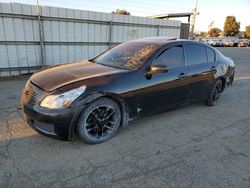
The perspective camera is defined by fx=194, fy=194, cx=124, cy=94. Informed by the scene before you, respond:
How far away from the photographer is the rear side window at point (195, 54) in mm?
A: 4016

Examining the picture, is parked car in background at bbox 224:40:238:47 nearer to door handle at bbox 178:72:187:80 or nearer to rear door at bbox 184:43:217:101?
rear door at bbox 184:43:217:101

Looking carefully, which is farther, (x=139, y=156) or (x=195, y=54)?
(x=195, y=54)

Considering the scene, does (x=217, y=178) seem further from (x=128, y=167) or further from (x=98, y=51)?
(x=98, y=51)

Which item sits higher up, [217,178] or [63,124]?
[63,124]

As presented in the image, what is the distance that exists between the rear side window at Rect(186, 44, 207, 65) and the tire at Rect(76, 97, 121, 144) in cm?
201

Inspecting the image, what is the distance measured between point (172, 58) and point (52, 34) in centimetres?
533

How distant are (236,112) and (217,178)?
2722mm

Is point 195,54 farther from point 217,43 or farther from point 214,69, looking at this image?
point 217,43

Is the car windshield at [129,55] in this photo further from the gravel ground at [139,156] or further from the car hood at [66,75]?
the gravel ground at [139,156]

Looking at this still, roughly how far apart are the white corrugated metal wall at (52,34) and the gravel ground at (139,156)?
352cm

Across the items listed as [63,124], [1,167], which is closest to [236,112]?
[63,124]

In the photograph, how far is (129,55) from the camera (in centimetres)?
362

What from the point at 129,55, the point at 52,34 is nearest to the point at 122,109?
the point at 129,55

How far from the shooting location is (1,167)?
234 centimetres
